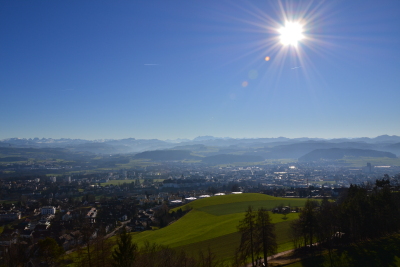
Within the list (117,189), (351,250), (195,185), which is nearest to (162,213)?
(351,250)

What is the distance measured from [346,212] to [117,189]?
67066mm

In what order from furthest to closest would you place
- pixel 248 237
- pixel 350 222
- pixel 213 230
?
pixel 213 230 < pixel 350 222 < pixel 248 237

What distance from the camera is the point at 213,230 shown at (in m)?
29.5

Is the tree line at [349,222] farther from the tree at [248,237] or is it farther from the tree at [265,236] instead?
the tree at [248,237]

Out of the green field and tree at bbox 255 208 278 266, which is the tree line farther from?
tree at bbox 255 208 278 266

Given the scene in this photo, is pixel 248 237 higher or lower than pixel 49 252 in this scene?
higher

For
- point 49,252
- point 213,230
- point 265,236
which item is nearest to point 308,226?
point 265,236

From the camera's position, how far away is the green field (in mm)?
24234

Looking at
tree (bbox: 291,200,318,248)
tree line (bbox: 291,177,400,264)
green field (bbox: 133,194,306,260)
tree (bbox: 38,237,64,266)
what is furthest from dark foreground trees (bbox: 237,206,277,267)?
tree (bbox: 38,237,64,266)

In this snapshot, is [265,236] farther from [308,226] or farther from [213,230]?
[213,230]

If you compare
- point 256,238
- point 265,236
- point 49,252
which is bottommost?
point 49,252

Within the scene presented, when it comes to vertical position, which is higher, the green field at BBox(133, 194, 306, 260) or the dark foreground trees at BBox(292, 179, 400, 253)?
the dark foreground trees at BBox(292, 179, 400, 253)

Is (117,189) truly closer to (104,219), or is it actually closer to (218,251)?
(104,219)

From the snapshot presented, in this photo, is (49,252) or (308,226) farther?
Answer: (308,226)
